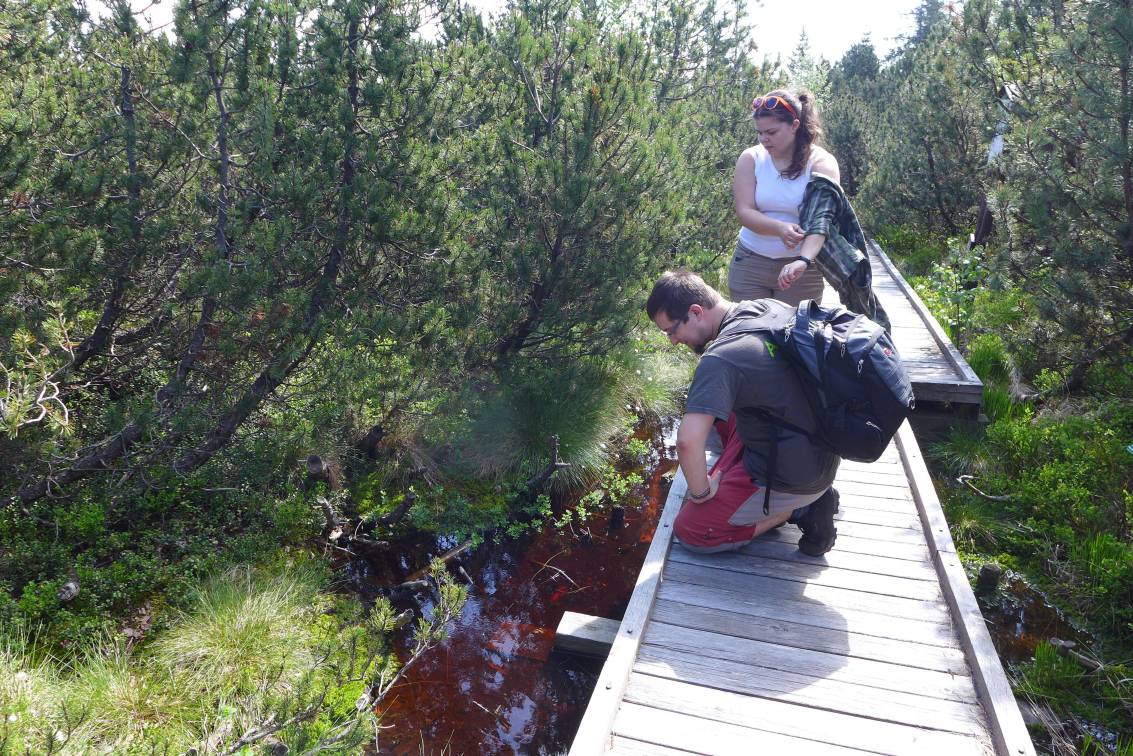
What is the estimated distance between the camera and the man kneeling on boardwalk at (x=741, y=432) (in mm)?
2963

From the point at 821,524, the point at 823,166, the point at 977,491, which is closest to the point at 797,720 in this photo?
the point at 821,524

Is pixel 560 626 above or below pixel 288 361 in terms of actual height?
below

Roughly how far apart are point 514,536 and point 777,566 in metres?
1.97

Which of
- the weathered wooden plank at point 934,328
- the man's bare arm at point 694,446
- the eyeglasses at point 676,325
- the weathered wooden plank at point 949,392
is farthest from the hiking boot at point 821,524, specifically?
the weathered wooden plank at point 934,328

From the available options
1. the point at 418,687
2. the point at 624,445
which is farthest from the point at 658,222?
the point at 418,687

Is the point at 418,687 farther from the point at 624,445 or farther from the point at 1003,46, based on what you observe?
the point at 1003,46

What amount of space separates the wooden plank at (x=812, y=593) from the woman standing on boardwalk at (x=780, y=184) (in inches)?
59.8

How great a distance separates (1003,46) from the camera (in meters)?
7.54

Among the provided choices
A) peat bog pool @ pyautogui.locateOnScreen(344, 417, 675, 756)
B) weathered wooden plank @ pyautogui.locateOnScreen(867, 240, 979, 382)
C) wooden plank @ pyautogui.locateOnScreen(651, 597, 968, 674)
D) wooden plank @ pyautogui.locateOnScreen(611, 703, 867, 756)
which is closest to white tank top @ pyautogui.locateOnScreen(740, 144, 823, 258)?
wooden plank @ pyautogui.locateOnScreen(651, 597, 968, 674)

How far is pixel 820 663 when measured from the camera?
2994 millimetres

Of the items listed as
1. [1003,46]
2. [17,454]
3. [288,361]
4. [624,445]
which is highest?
[1003,46]

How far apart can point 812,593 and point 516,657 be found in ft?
5.38

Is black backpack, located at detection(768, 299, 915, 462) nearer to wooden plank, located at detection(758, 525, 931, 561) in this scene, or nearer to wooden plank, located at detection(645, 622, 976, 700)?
wooden plank, located at detection(645, 622, 976, 700)

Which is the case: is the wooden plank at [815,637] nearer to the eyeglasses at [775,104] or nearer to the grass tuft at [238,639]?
the grass tuft at [238,639]
